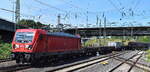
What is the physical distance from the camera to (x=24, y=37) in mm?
17031

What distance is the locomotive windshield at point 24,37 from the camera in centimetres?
1672

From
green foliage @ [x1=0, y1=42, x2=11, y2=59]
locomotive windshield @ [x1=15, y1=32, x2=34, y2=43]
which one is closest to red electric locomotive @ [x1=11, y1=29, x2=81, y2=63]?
locomotive windshield @ [x1=15, y1=32, x2=34, y2=43]

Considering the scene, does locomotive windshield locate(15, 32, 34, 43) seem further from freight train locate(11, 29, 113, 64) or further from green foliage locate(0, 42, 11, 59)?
green foliage locate(0, 42, 11, 59)

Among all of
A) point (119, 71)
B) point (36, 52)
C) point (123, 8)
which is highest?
point (123, 8)

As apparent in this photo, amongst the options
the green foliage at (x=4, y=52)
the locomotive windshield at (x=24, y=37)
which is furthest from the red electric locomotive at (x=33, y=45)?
the green foliage at (x=4, y=52)

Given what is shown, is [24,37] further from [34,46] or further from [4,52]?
[4,52]

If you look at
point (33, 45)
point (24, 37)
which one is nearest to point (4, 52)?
point (24, 37)

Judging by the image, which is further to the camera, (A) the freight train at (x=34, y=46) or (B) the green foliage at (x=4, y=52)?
(B) the green foliage at (x=4, y=52)

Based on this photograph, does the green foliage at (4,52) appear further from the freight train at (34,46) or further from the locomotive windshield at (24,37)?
the locomotive windshield at (24,37)

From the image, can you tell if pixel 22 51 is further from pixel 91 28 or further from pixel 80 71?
pixel 91 28

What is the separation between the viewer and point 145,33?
75438mm

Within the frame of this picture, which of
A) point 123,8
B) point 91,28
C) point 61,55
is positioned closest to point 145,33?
point 91,28

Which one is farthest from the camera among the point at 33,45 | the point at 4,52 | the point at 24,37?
the point at 4,52

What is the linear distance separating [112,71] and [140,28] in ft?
215
